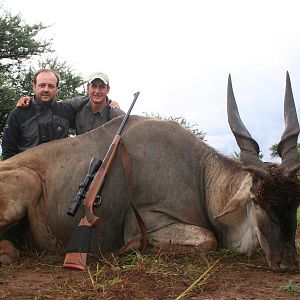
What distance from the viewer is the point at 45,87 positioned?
6.79m

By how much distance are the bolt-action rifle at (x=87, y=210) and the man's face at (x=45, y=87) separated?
62.8 inches

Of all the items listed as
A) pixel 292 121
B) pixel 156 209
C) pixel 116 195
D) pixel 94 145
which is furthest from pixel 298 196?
pixel 94 145

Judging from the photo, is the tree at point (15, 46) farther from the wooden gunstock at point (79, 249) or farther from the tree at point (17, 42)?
the wooden gunstock at point (79, 249)

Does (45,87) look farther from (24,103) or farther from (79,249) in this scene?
(79,249)

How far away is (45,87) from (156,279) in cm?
372

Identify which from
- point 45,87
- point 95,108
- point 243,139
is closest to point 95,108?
Answer: point 95,108

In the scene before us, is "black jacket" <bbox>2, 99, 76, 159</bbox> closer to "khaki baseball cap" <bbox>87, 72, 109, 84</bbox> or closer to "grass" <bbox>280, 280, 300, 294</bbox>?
"khaki baseball cap" <bbox>87, 72, 109, 84</bbox>

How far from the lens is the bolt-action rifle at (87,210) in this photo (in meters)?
4.43

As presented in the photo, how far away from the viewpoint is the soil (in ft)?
11.3

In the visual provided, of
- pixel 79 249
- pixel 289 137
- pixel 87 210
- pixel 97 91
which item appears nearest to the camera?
pixel 79 249

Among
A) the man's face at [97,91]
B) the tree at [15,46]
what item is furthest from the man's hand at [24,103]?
the tree at [15,46]

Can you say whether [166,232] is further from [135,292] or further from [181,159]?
[135,292]

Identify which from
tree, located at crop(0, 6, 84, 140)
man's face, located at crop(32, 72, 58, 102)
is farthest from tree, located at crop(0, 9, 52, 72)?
man's face, located at crop(32, 72, 58, 102)

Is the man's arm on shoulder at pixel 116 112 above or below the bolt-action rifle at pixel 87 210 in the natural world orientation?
above
